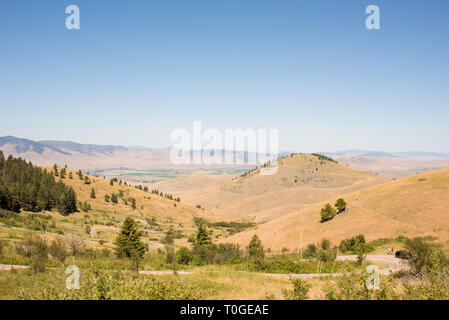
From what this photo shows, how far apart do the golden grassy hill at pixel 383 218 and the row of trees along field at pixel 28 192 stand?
42.5 meters

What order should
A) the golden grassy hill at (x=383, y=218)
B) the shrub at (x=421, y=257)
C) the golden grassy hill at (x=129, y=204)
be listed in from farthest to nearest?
1. the golden grassy hill at (x=129, y=204)
2. the golden grassy hill at (x=383, y=218)
3. the shrub at (x=421, y=257)

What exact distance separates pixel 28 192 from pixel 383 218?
65401mm

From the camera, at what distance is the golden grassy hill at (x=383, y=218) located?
3475cm

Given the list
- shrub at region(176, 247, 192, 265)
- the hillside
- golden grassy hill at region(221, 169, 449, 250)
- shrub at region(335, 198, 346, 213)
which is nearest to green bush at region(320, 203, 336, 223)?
golden grassy hill at region(221, 169, 449, 250)

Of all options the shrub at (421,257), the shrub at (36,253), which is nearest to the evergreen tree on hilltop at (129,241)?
the shrub at (36,253)

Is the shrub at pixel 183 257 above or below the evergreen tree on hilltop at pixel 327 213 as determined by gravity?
above

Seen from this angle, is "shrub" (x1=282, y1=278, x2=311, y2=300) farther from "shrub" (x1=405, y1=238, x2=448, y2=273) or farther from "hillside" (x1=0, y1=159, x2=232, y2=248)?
"hillside" (x1=0, y1=159, x2=232, y2=248)

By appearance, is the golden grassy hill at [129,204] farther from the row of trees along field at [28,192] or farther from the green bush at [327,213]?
the green bush at [327,213]

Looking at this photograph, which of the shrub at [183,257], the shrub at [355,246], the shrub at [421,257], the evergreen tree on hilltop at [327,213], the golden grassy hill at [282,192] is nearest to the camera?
the shrub at [421,257]

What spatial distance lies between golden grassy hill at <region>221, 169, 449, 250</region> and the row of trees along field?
4249 cm

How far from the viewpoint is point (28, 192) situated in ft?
181

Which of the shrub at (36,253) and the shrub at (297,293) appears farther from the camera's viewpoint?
the shrub at (36,253)
